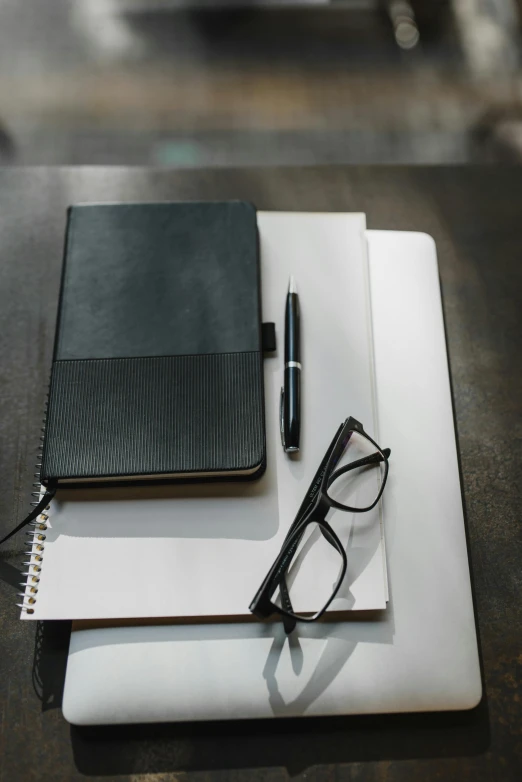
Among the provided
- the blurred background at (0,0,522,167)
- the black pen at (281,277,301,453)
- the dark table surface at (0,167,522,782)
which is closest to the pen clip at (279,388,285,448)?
the black pen at (281,277,301,453)

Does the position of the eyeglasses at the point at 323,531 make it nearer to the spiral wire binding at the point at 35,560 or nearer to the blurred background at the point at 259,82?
the spiral wire binding at the point at 35,560

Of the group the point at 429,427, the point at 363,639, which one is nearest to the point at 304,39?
the point at 429,427

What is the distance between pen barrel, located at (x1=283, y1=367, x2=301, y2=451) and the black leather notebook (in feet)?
0.09

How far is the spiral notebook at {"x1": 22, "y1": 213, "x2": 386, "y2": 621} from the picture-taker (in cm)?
49

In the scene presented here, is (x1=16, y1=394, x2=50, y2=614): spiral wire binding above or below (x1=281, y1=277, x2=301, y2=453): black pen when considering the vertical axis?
below

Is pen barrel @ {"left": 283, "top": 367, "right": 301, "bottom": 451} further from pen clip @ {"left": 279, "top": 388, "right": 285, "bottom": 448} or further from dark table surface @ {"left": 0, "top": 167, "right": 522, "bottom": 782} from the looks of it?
dark table surface @ {"left": 0, "top": 167, "right": 522, "bottom": 782}

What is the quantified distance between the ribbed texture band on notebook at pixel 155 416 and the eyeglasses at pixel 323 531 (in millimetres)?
61

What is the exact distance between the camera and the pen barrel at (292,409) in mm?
530

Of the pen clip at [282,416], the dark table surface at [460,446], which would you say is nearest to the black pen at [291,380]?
the pen clip at [282,416]

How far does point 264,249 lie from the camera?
0.62 metres

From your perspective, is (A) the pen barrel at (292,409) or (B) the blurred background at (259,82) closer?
(A) the pen barrel at (292,409)

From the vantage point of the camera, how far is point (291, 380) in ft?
1.80

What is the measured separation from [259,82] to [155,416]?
0.71 meters

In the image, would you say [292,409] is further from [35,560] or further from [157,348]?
[35,560]
